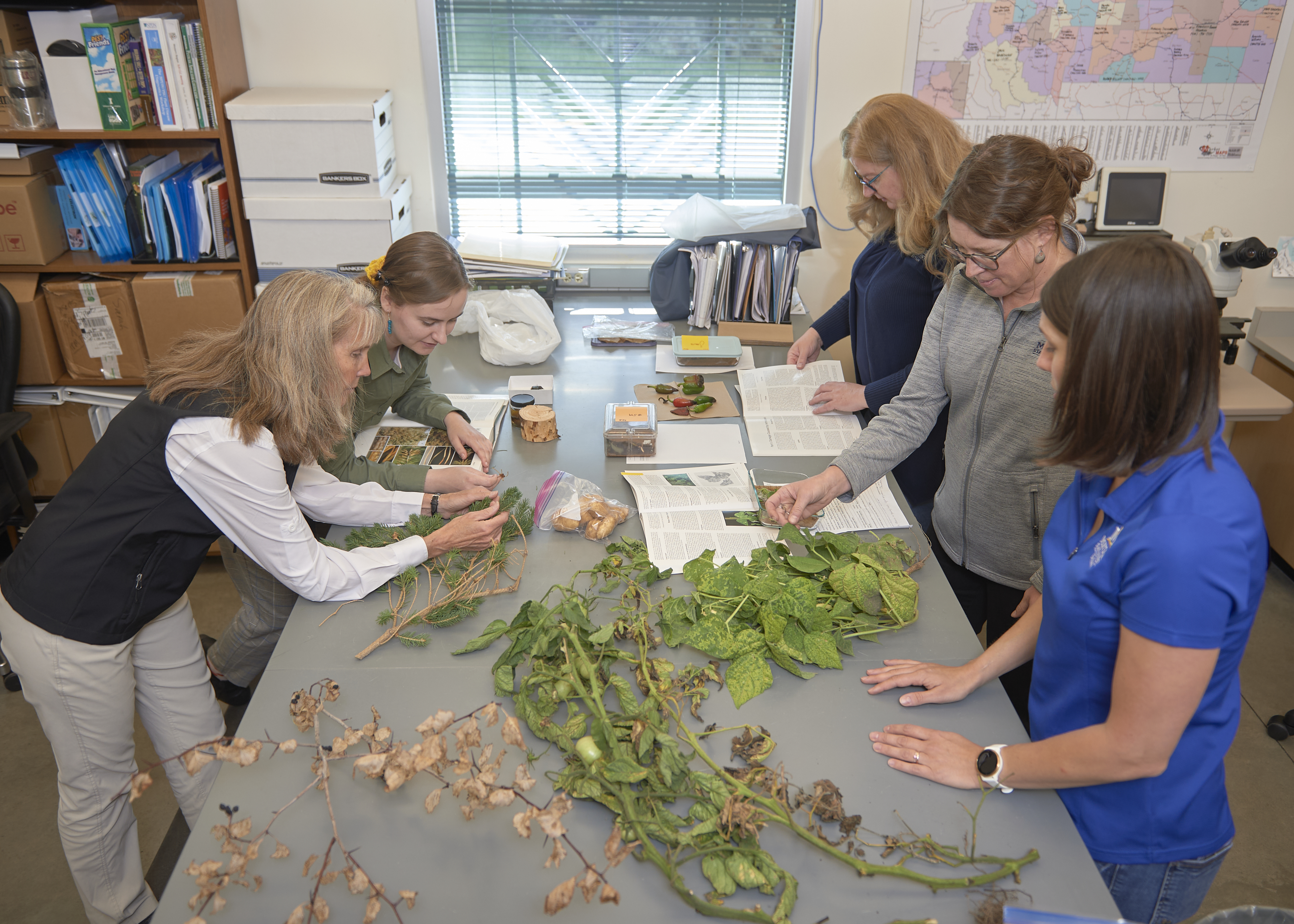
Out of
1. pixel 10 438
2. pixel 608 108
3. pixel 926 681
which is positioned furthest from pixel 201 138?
pixel 926 681

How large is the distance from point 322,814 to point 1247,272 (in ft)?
12.6

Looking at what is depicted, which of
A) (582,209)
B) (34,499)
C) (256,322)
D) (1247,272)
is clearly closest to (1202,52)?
(1247,272)

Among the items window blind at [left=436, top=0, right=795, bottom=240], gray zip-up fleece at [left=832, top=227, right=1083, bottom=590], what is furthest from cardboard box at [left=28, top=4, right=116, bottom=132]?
gray zip-up fleece at [left=832, top=227, right=1083, bottom=590]

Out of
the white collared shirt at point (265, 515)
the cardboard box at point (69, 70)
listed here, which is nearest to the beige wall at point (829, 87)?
the cardboard box at point (69, 70)

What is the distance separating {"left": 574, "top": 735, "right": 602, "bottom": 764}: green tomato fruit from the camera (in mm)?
1283

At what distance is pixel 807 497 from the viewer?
1.90m

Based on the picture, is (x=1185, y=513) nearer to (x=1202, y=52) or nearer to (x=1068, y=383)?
(x=1068, y=383)

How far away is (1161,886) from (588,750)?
2.79 ft

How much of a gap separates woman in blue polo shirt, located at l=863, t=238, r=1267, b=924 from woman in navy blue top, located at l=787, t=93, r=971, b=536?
0.97m

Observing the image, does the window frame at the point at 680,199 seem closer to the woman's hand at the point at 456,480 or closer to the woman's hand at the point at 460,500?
the woman's hand at the point at 456,480

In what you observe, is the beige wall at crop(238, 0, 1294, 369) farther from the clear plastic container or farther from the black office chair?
the clear plastic container

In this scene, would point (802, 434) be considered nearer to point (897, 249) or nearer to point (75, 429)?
point (897, 249)

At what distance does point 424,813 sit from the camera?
4.25ft

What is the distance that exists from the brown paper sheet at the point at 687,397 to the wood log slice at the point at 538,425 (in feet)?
0.96
